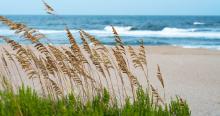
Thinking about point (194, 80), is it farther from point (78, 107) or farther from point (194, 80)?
point (78, 107)

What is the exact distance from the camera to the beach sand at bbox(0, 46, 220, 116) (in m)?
7.55

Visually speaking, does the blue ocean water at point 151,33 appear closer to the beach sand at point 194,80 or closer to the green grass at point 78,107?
the beach sand at point 194,80

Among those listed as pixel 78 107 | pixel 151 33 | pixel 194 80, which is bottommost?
pixel 78 107

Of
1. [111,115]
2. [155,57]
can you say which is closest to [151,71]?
[155,57]

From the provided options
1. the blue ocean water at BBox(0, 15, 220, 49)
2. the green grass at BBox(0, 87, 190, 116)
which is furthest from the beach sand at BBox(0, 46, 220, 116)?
the green grass at BBox(0, 87, 190, 116)

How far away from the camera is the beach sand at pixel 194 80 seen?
755 cm

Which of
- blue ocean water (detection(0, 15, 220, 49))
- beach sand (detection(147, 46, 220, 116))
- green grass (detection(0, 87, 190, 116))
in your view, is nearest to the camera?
green grass (detection(0, 87, 190, 116))

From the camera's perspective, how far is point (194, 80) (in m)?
11.0

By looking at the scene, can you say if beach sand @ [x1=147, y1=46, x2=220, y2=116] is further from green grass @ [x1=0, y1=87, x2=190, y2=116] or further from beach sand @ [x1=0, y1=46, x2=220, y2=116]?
green grass @ [x1=0, y1=87, x2=190, y2=116]

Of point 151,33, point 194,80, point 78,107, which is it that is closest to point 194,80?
point 194,80

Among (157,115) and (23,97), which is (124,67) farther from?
(23,97)

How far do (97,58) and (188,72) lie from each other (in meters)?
8.04

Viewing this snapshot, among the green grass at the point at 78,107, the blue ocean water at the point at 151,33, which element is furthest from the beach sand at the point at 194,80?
the green grass at the point at 78,107

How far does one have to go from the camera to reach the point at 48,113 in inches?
188
